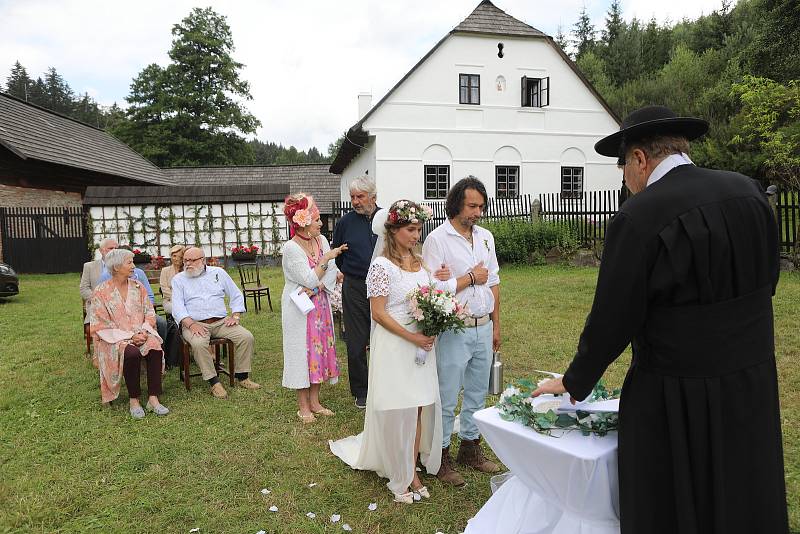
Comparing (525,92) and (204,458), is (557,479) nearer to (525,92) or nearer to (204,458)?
(204,458)

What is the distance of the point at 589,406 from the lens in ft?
8.14

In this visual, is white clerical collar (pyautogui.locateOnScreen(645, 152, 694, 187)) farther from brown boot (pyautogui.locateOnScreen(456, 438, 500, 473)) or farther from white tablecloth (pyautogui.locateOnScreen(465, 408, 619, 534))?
brown boot (pyautogui.locateOnScreen(456, 438, 500, 473))

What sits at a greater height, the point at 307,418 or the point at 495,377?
the point at 495,377

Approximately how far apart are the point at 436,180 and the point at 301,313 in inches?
724

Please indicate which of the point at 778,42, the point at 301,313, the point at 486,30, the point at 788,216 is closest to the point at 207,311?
the point at 301,313

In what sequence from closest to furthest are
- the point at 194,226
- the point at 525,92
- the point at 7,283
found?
the point at 7,283, the point at 194,226, the point at 525,92

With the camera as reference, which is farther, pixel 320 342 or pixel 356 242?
pixel 356 242

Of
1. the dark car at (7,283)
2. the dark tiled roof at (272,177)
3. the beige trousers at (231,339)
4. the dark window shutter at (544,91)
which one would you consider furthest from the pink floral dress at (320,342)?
the dark tiled roof at (272,177)

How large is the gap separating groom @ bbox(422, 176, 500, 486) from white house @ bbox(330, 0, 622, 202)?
727 inches

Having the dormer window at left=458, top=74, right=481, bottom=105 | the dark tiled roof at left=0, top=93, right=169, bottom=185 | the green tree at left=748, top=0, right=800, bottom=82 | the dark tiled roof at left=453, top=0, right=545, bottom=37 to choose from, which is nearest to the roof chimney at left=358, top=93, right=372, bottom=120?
the dormer window at left=458, top=74, right=481, bottom=105

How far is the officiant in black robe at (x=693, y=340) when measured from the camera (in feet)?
6.19

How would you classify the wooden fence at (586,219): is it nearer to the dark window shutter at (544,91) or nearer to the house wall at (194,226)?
the dark window shutter at (544,91)

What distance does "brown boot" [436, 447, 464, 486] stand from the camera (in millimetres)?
3766

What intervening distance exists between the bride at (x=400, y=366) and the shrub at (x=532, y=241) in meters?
11.6
